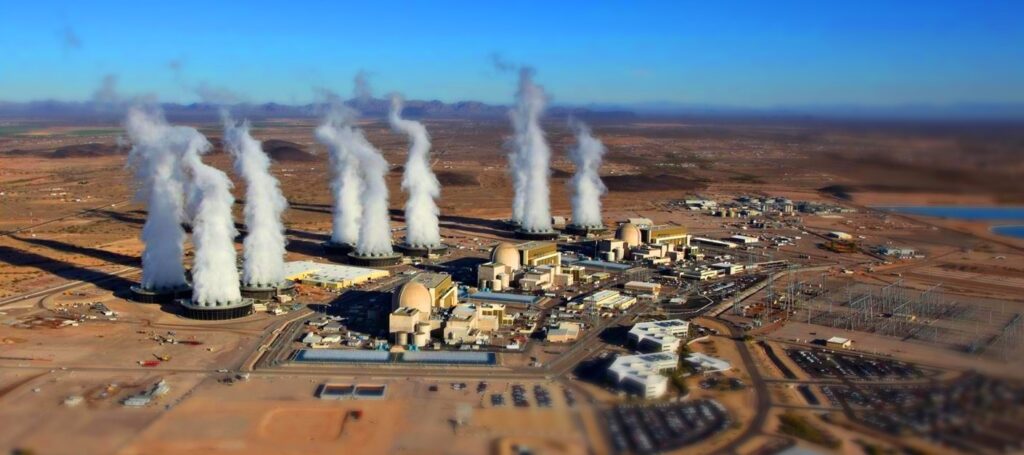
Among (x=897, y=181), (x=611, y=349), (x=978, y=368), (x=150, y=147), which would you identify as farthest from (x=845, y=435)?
(x=150, y=147)

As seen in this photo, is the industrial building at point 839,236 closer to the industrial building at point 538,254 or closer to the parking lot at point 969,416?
the industrial building at point 538,254

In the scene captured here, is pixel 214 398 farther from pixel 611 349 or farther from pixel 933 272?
pixel 933 272

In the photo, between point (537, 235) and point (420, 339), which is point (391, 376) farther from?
point (537, 235)

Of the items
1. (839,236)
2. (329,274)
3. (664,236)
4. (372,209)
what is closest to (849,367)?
(664,236)

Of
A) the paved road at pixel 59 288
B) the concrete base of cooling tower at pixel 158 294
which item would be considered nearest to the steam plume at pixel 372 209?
the concrete base of cooling tower at pixel 158 294

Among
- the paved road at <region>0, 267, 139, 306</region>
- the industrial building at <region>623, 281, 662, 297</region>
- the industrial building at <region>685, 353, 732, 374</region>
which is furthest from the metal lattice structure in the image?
the paved road at <region>0, 267, 139, 306</region>
